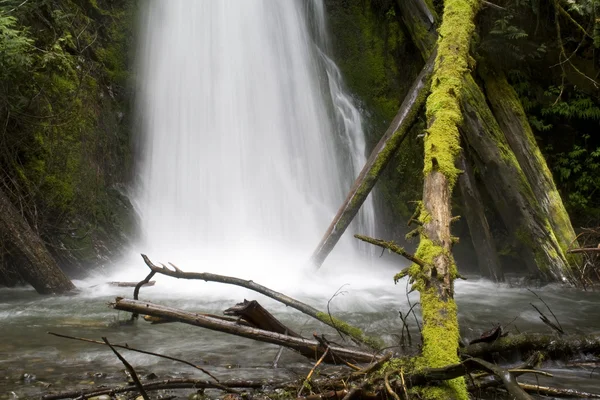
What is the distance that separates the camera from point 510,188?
26.1 ft

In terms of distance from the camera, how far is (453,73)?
555 centimetres

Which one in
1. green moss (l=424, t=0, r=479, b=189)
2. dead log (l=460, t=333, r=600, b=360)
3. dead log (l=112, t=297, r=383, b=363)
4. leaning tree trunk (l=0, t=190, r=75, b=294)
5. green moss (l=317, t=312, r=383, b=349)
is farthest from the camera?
leaning tree trunk (l=0, t=190, r=75, b=294)

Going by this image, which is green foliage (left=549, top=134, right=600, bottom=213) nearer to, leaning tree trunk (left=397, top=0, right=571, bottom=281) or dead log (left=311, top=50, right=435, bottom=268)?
leaning tree trunk (left=397, top=0, right=571, bottom=281)

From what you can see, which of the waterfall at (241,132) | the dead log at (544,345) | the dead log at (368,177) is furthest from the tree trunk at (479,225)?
the dead log at (544,345)

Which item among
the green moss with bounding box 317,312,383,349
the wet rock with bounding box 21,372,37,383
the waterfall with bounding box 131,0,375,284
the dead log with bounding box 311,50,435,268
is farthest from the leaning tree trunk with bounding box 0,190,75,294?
the green moss with bounding box 317,312,383,349

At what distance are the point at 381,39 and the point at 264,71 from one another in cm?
268

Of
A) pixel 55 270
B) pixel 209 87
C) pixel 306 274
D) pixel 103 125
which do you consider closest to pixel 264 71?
pixel 209 87

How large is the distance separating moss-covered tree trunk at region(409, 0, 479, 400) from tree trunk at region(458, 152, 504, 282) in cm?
261

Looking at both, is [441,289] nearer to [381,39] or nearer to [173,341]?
[173,341]

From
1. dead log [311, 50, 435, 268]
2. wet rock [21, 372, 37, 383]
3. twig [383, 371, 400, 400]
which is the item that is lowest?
wet rock [21, 372, 37, 383]

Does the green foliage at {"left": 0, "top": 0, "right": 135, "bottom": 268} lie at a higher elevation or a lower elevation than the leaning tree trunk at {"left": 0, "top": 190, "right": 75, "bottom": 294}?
higher

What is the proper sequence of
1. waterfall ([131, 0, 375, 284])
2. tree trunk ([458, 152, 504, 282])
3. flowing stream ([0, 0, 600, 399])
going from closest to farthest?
flowing stream ([0, 0, 600, 399]), tree trunk ([458, 152, 504, 282]), waterfall ([131, 0, 375, 284])

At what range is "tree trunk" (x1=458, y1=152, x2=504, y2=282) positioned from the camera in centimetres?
851

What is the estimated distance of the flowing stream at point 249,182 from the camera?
20.6ft
